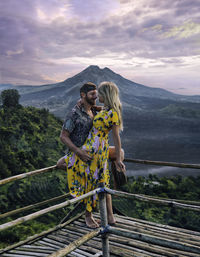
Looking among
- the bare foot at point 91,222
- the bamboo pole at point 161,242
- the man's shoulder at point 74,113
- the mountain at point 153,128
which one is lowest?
the mountain at point 153,128

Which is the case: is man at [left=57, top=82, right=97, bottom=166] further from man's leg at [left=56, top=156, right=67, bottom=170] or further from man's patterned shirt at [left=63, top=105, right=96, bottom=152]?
Answer: man's leg at [left=56, top=156, right=67, bottom=170]

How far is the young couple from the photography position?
2.47 metres

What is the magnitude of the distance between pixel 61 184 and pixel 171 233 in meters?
15.7

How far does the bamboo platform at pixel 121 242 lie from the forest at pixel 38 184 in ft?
25.3

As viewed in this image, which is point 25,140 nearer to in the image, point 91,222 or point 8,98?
point 8,98

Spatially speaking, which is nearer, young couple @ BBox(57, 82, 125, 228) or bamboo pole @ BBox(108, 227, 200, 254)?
bamboo pole @ BBox(108, 227, 200, 254)

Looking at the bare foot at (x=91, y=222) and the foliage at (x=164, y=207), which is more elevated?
the bare foot at (x=91, y=222)

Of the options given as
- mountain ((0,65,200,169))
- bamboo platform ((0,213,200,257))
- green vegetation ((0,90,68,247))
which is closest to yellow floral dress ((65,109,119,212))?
bamboo platform ((0,213,200,257))

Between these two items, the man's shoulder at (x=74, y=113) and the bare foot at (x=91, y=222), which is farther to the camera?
the bare foot at (x=91, y=222)

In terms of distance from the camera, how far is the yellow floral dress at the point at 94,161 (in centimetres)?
250

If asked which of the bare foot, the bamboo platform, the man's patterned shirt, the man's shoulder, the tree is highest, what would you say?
the tree

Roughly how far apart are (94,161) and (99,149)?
15 cm

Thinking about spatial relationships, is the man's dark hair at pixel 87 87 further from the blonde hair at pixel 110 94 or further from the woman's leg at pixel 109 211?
the woman's leg at pixel 109 211

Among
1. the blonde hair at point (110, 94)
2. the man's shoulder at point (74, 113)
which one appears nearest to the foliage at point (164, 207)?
the man's shoulder at point (74, 113)
